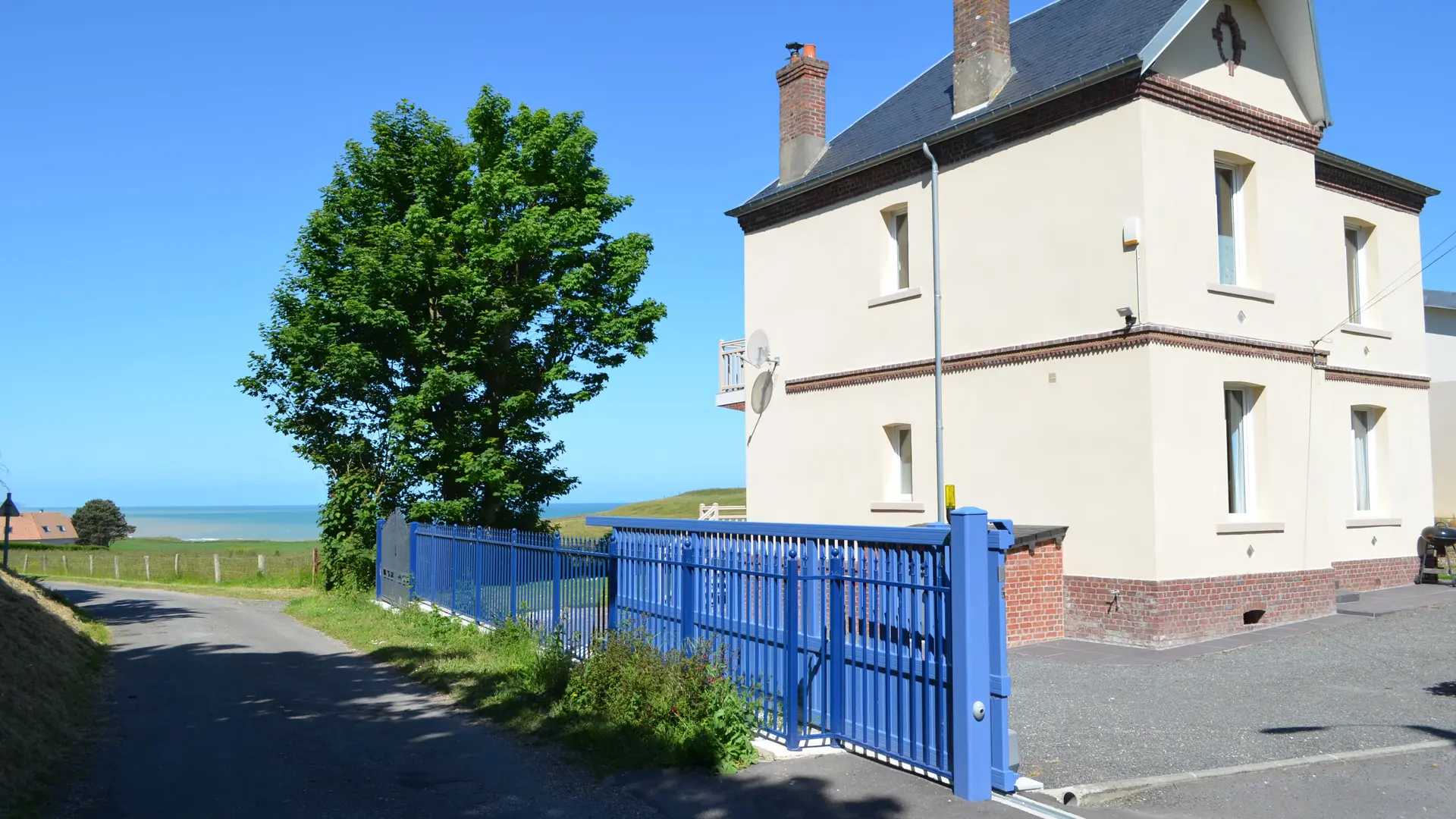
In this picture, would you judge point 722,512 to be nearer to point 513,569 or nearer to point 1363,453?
point 513,569

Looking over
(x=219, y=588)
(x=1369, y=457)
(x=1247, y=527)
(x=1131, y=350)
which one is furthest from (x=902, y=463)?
(x=219, y=588)

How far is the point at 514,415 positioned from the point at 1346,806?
19660mm

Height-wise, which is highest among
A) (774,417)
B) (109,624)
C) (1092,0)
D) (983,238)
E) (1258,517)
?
(1092,0)

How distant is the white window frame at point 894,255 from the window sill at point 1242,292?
5064 mm

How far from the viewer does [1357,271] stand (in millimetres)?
18875

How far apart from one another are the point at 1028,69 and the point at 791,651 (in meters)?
11.7

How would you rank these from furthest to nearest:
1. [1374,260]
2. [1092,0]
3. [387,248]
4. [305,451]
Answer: [305,451]
[387,248]
[1374,260]
[1092,0]

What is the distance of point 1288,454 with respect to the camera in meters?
15.2

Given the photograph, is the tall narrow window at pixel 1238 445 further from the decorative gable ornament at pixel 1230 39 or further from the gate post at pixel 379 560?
the gate post at pixel 379 560

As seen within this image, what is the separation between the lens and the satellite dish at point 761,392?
2044cm

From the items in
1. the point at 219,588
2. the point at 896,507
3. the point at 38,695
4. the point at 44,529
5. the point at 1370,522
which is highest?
the point at 896,507

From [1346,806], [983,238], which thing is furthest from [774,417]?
[1346,806]

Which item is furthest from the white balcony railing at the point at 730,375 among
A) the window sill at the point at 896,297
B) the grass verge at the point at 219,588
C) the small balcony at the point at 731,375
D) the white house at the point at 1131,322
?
the grass verge at the point at 219,588

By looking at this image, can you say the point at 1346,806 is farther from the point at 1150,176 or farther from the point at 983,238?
the point at 983,238
